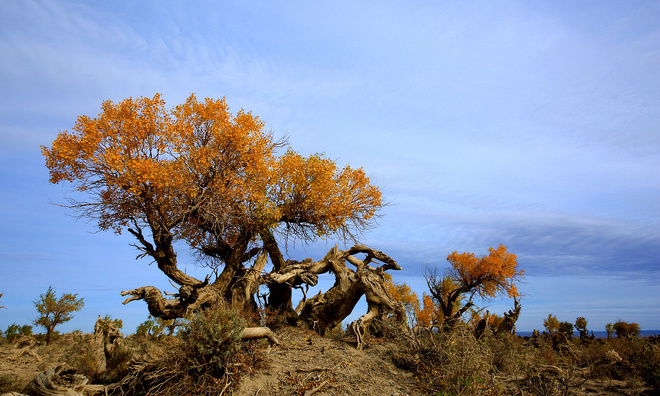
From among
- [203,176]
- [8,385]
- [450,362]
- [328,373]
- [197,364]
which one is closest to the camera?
[197,364]

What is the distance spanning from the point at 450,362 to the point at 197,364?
254 inches

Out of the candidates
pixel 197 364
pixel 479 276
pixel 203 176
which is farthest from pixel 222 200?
pixel 479 276

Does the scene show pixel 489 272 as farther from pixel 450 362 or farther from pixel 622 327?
pixel 450 362

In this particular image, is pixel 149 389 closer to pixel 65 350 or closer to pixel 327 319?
pixel 327 319

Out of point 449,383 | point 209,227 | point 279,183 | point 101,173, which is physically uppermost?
point 279,183

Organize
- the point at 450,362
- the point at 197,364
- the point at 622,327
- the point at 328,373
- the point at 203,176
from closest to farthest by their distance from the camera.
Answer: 1. the point at 197,364
2. the point at 328,373
3. the point at 450,362
4. the point at 203,176
5. the point at 622,327

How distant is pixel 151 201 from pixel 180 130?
3664 mm

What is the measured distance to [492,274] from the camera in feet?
109

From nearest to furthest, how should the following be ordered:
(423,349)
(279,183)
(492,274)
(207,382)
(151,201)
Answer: (207,382)
(423,349)
(151,201)
(279,183)
(492,274)

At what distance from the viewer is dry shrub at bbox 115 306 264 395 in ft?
31.5

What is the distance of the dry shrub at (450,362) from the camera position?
1005cm

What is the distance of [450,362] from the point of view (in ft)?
35.1

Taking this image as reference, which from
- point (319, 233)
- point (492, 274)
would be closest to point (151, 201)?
point (319, 233)

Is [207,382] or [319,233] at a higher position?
[319,233]
